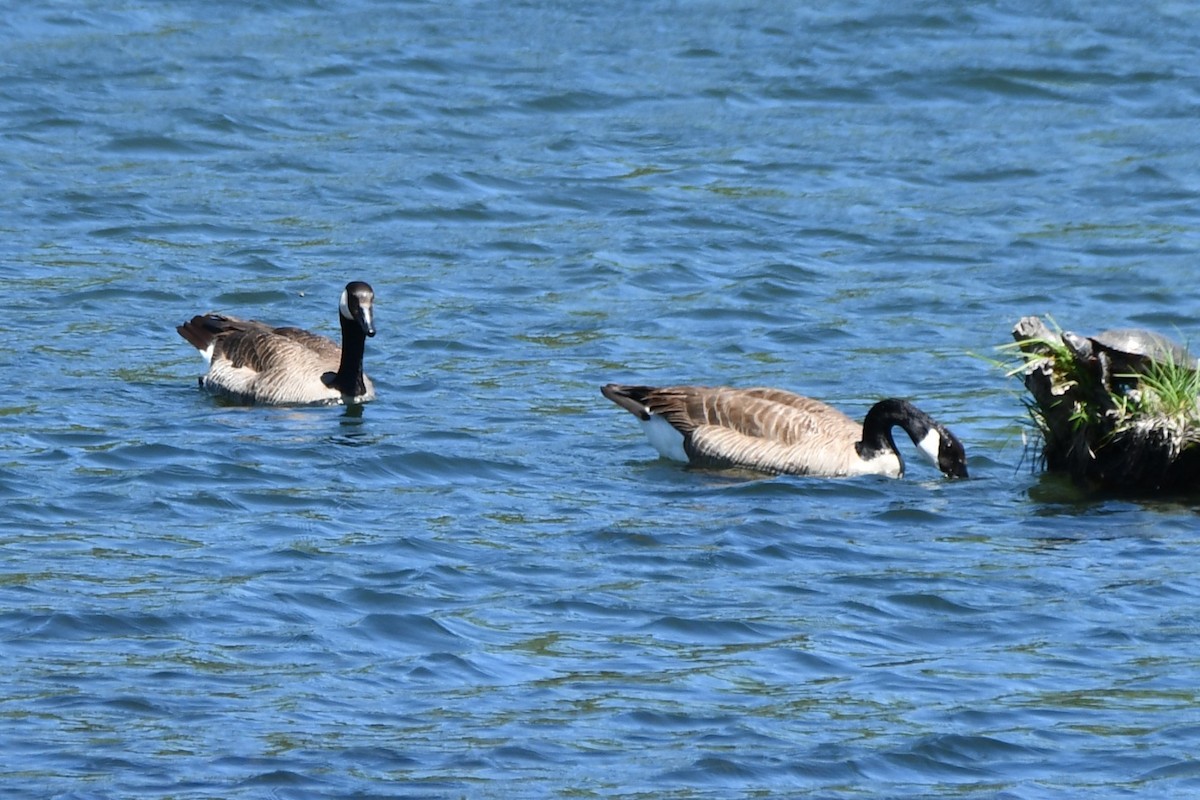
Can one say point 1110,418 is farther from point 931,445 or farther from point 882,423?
point 882,423

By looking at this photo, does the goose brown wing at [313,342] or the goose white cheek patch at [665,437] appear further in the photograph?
the goose brown wing at [313,342]

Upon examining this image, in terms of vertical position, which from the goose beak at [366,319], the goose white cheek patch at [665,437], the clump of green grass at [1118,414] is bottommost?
the goose white cheek patch at [665,437]

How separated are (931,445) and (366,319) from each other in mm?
4132

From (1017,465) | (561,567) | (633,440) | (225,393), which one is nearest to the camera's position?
(561,567)

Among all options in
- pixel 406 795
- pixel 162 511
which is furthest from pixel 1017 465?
pixel 406 795

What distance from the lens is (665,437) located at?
13.9m

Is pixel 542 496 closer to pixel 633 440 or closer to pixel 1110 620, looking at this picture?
pixel 633 440

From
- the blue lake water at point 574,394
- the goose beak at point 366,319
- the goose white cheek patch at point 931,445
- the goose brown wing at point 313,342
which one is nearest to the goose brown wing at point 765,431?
the blue lake water at point 574,394

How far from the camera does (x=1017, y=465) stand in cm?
1334

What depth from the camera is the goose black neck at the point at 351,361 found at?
1502cm

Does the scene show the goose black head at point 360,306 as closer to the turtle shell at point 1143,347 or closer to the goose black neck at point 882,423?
the goose black neck at point 882,423

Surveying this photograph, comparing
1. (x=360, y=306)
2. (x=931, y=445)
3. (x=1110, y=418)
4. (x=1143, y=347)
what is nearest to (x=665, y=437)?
(x=931, y=445)

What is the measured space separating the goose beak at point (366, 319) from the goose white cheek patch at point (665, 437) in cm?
214

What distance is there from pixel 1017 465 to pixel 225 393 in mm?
5807
